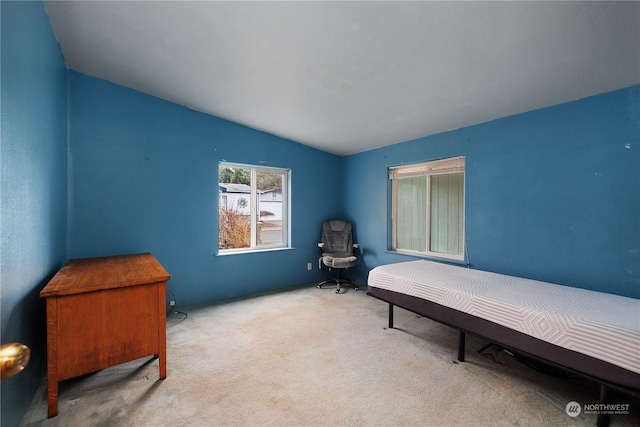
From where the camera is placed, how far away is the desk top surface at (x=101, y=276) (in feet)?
5.77

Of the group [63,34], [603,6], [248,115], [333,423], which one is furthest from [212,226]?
[603,6]

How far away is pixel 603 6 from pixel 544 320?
6.02ft

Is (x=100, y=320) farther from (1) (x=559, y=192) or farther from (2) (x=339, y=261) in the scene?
(1) (x=559, y=192)

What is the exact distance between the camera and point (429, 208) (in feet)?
12.7

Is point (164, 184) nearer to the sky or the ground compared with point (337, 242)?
nearer to the sky

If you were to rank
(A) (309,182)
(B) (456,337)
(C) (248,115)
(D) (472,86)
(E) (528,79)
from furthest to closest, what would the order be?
(A) (309,182) → (C) (248,115) → (B) (456,337) → (D) (472,86) → (E) (528,79)

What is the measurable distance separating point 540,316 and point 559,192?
1.41m

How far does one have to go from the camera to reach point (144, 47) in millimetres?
2346

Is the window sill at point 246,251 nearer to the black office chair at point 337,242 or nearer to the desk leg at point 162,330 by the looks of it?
the black office chair at point 337,242

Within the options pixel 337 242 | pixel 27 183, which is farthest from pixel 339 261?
pixel 27 183

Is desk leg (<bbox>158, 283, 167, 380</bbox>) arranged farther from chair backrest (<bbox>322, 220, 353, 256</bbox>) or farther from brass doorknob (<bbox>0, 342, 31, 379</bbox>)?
chair backrest (<bbox>322, 220, 353, 256</bbox>)

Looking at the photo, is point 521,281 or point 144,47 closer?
point 144,47

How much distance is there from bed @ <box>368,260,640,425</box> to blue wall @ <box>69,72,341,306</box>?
7.44 ft

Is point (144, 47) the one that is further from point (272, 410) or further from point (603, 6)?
point (603, 6)
